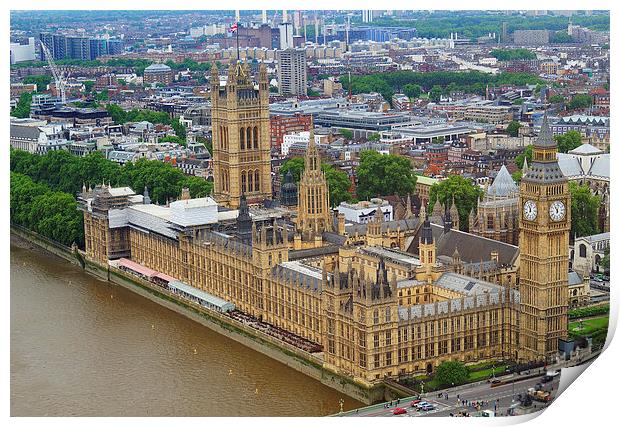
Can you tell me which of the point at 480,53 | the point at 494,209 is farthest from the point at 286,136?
the point at 480,53

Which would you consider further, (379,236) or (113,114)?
(113,114)

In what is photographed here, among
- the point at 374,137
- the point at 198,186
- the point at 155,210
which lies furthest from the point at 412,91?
the point at 155,210

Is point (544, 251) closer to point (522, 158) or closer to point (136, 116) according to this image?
point (522, 158)

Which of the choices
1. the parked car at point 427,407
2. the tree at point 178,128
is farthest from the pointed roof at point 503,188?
the tree at point 178,128

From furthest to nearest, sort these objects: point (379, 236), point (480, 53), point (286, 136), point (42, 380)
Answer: point (480, 53), point (286, 136), point (379, 236), point (42, 380)

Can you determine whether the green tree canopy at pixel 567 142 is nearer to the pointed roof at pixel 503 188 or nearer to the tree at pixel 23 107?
the pointed roof at pixel 503 188

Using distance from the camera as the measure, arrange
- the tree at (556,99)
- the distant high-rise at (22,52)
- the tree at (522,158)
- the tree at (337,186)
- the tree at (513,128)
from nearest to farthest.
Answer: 1. the tree at (337,186)
2. the tree at (522,158)
3. the tree at (513,128)
4. the tree at (556,99)
5. the distant high-rise at (22,52)

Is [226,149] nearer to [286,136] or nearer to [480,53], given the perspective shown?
[286,136]
